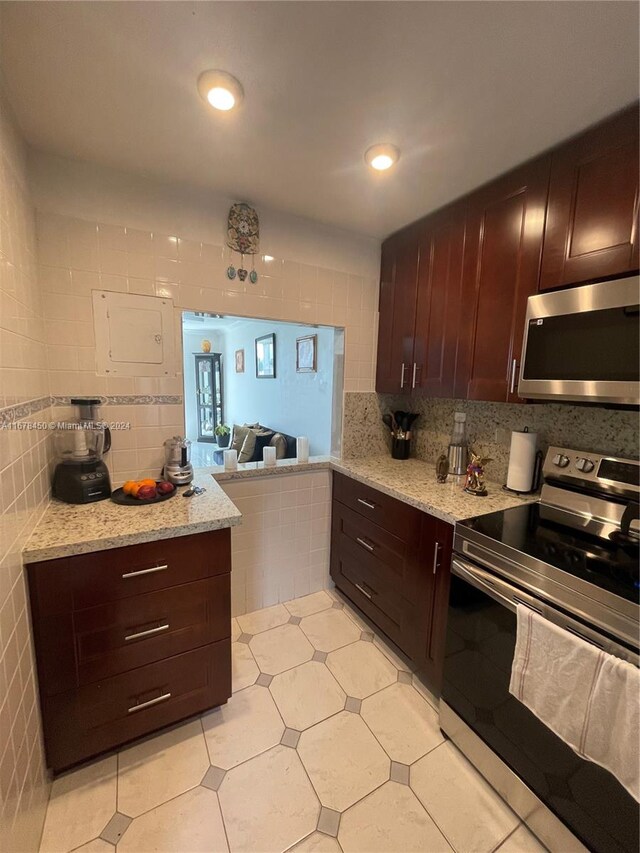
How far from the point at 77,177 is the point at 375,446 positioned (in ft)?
6.85

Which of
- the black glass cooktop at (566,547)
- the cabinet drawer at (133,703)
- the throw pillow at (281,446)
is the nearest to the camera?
the black glass cooktop at (566,547)

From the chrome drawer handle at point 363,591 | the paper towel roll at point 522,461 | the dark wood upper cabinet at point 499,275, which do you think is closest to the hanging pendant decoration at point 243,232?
the dark wood upper cabinet at point 499,275

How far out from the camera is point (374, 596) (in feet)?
6.19

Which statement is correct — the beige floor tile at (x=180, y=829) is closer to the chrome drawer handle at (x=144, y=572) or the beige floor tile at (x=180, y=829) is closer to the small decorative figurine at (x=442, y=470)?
the chrome drawer handle at (x=144, y=572)

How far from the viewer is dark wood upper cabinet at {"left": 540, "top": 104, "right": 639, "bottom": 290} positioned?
1.13m

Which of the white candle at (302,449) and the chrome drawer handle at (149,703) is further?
the white candle at (302,449)

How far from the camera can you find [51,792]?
119cm

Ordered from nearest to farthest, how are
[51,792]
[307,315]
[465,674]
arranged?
[51,792] → [465,674] → [307,315]

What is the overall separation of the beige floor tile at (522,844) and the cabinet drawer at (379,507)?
0.94 metres

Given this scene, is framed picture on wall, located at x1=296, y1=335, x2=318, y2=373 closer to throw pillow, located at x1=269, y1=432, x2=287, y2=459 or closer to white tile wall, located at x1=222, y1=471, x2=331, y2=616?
throw pillow, located at x1=269, y1=432, x2=287, y2=459

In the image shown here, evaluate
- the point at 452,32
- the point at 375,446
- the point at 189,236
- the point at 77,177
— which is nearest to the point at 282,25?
the point at 452,32

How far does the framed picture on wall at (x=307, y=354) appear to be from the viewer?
110 inches

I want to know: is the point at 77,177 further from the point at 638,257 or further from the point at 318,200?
the point at 638,257

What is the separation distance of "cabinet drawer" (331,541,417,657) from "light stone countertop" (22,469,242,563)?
932 mm
